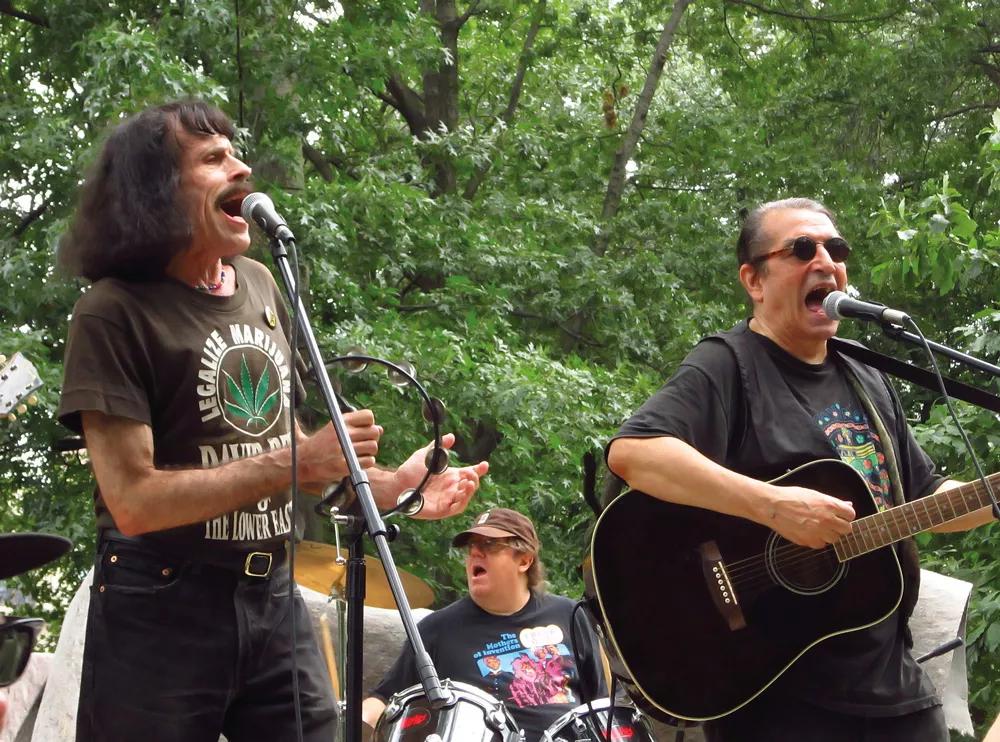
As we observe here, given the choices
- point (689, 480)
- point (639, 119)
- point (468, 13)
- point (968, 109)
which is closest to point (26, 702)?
point (689, 480)

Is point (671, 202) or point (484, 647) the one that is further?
point (671, 202)

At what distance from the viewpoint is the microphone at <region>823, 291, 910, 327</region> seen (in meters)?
3.25

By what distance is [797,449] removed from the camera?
3383 millimetres

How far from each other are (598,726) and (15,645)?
3.18 metres

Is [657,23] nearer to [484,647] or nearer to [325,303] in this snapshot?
[325,303]

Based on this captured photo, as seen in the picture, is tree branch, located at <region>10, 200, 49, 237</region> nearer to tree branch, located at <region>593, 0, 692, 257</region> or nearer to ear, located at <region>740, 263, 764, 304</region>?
tree branch, located at <region>593, 0, 692, 257</region>

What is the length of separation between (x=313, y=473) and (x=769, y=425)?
4.10ft

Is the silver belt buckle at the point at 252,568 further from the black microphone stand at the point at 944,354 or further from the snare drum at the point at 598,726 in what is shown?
the snare drum at the point at 598,726

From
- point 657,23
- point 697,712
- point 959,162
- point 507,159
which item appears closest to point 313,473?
point 697,712

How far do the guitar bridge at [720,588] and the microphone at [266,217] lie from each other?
1.39 metres

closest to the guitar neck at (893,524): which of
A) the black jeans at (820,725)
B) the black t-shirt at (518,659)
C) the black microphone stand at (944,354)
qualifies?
the black microphone stand at (944,354)

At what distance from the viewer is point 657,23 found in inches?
669

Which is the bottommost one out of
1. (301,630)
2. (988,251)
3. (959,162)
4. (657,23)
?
(301,630)

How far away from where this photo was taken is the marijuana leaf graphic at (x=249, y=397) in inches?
120
